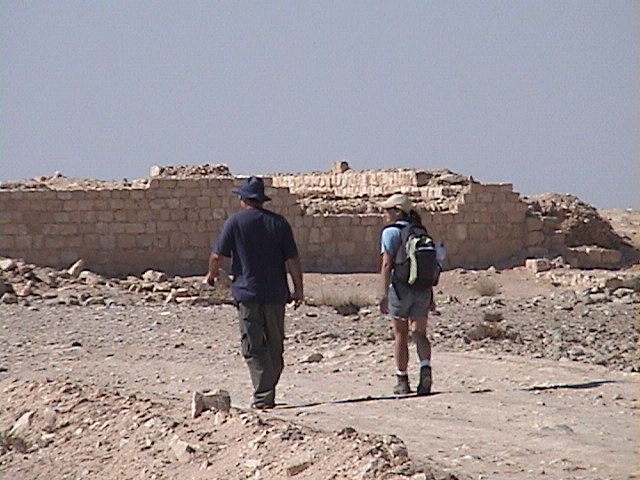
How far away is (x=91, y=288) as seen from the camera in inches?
802

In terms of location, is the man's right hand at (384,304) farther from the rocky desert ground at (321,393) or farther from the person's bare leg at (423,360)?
the rocky desert ground at (321,393)

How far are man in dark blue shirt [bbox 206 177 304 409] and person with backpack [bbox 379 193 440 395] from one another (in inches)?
27.5

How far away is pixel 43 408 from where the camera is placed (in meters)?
9.91

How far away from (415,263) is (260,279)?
1.14 m

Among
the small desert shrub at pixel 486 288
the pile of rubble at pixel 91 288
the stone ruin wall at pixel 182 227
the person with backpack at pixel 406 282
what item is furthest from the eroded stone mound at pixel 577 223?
the person with backpack at pixel 406 282

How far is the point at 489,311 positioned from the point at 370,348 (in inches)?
163

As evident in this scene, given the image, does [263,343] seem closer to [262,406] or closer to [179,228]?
[262,406]

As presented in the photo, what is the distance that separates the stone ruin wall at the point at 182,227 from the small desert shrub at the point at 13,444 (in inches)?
528

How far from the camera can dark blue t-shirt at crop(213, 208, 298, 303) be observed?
9219 millimetres

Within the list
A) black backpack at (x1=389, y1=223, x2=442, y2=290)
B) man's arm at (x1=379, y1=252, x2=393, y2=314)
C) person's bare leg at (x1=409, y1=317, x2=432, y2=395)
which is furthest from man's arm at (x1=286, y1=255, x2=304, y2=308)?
person's bare leg at (x1=409, y1=317, x2=432, y2=395)

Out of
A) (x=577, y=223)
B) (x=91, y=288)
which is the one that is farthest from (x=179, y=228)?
(x=577, y=223)

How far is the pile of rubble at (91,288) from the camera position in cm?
1891

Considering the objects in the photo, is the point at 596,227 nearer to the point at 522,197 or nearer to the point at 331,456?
the point at 522,197

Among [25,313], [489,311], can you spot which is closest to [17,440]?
[25,313]
